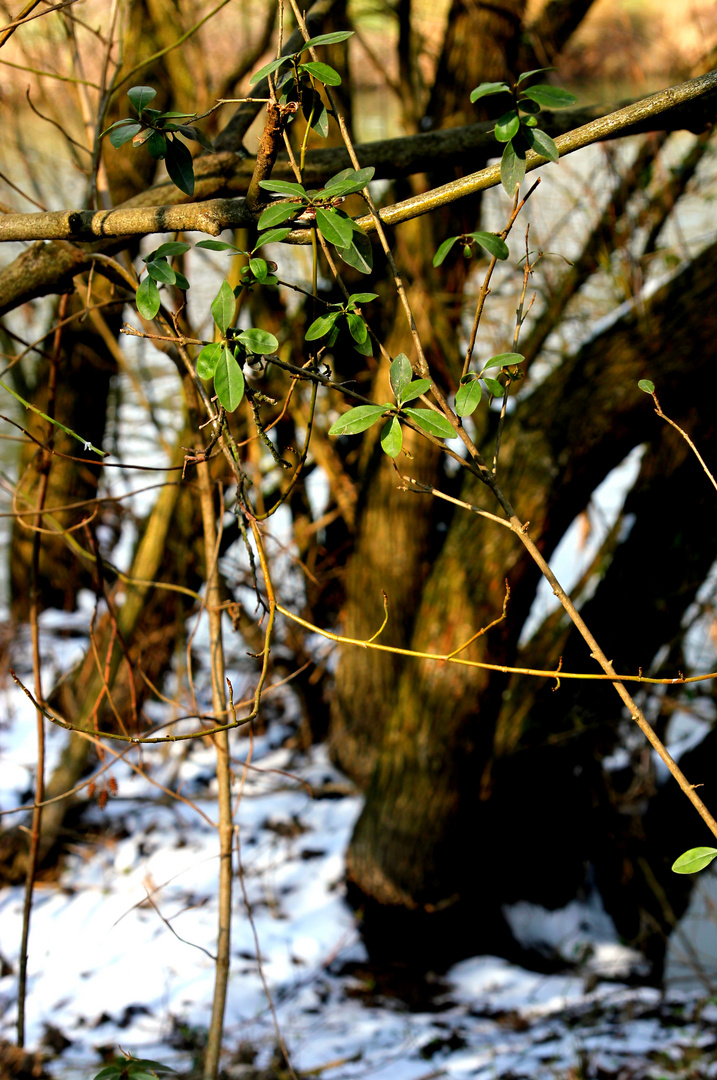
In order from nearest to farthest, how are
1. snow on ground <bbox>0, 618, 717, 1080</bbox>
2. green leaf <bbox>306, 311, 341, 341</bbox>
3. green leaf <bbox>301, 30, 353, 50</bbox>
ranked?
green leaf <bbox>301, 30, 353, 50</bbox>, green leaf <bbox>306, 311, 341, 341</bbox>, snow on ground <bbox>0, 618, 717, 1080</bbox>

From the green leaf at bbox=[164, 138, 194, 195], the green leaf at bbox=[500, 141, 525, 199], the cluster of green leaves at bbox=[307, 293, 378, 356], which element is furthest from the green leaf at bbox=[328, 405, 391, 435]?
the green leaf at bbox=[164, 138, 194, 195]

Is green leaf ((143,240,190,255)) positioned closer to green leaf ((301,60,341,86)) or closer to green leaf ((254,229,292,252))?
green leaf ((254,229,292,252))

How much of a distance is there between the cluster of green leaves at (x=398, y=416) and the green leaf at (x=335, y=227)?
15 centimetres

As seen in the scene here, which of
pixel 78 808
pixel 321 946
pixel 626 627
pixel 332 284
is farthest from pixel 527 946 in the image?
pixel 332 284

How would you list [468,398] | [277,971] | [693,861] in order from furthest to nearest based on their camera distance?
[277,971] → [468,398] → [693,861]

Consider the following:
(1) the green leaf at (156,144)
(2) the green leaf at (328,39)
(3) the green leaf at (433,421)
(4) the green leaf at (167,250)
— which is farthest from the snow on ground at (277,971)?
(2) the green leaf at (328,39)

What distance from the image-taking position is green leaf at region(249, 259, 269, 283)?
1.02 meters

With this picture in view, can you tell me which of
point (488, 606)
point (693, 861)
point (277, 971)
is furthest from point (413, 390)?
point (277, 971)

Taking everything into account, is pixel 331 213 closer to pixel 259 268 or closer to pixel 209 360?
pixel 259 268

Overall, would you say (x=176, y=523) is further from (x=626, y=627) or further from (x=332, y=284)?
(x=626, y=627)

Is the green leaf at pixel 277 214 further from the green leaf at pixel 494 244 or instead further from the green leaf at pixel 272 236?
the green leaf at pixel 494 244

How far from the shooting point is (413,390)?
966 mm

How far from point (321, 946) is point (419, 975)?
0.34 meters

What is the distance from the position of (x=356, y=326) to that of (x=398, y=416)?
16cm
